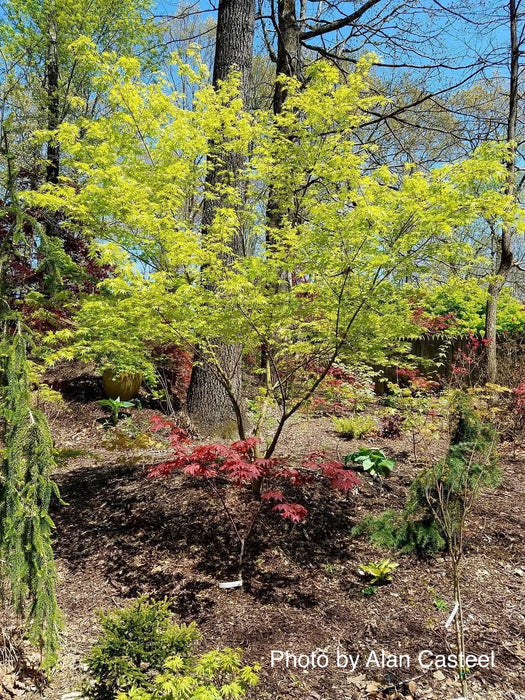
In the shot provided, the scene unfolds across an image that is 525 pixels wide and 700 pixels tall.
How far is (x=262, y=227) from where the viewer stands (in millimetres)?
3672

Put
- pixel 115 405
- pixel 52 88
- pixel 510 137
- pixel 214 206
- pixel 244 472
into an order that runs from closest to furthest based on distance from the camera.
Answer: pixel 244 472 → pixel 214 206 → pixel 115 405 → pixel 510 137 → pixel 52 88

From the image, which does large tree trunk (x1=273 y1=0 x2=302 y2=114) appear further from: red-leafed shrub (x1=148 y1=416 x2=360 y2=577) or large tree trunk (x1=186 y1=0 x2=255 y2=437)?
red-leafed shrub (x1=148 y1=416 x2=360 y2=577)

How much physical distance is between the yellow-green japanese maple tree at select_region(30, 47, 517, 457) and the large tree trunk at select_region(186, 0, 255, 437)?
0.75 metres

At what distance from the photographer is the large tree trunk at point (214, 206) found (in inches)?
181

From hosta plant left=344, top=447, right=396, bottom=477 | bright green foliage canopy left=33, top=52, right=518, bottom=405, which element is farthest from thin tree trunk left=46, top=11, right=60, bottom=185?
hosta plant left=344, top=447, right=396, bottom=477

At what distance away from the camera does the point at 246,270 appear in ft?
10.2

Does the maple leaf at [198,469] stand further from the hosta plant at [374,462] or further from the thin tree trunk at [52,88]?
the thin tree trunk at [52,88]

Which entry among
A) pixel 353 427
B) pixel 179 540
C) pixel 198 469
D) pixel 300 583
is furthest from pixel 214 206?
pixel 300 583

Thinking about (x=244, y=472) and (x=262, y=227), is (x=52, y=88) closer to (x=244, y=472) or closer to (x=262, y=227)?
(x=262, y=227)

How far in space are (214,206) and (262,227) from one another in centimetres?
111

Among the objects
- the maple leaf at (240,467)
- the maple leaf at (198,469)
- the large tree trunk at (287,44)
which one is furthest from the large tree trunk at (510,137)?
the maple leaf at (198,469)

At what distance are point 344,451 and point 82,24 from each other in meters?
11.1

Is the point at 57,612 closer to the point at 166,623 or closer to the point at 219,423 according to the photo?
the point at 166,623

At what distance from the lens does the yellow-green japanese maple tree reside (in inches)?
102
